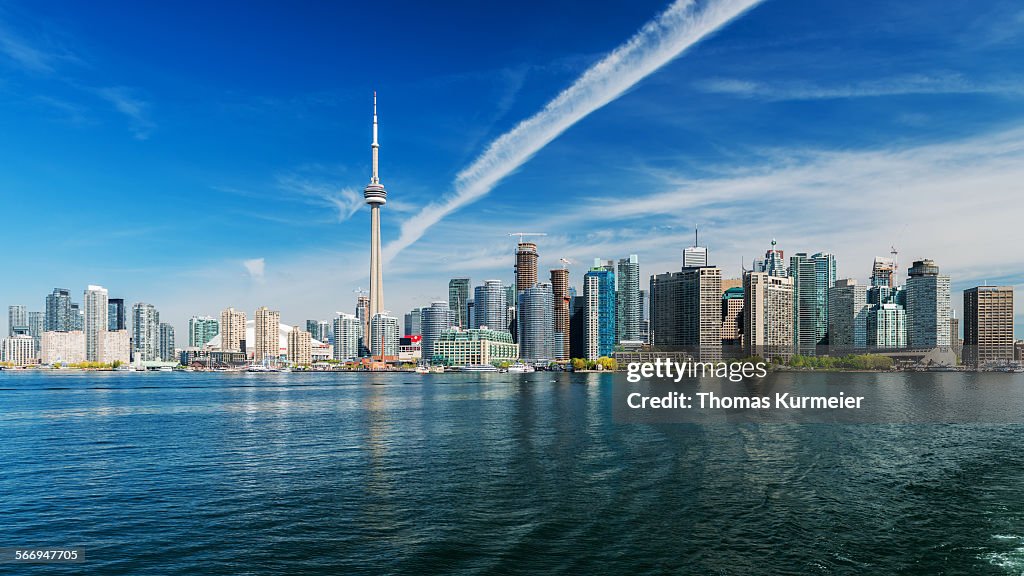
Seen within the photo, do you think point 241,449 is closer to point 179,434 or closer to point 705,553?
point 179,434

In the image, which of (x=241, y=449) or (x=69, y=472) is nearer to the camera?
(x=69, y=472)

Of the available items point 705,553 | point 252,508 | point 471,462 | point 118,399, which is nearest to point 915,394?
point 471,462

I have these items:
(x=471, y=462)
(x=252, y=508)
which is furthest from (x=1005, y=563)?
(x=252, y=508)

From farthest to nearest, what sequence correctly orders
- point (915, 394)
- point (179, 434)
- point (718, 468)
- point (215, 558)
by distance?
point (915, 394) → point (179, 434) → point (718, 468) → point (215, 558)

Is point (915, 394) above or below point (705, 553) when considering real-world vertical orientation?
below

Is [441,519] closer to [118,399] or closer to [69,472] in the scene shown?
[69,472]

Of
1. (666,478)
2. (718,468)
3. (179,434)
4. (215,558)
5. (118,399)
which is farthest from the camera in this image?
(118,399)
